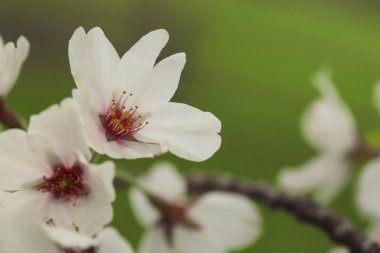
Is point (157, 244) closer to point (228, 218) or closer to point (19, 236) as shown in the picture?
point (228, 218)

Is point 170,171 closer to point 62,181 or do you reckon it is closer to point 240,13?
point 62,181

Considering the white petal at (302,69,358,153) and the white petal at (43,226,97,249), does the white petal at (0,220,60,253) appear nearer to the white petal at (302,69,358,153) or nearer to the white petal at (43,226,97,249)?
the white petal at (43,226,97,249)

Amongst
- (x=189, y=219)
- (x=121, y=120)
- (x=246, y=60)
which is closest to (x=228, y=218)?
(x=189, y=219)

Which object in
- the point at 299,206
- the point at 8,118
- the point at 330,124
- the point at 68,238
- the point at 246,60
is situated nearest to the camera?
the point at 68,238

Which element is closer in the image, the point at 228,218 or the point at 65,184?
the point at 65,184

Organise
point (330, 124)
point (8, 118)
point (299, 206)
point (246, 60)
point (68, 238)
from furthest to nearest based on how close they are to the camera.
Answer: point (246, 60), point (330, 124), point (299, 206), point (8, 118), point (68, 238)

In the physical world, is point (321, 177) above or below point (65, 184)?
above

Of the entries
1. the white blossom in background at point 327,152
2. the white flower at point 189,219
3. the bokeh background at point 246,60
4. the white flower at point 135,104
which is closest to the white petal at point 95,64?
the white flower at point 135,104
